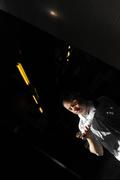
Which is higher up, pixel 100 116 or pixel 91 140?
pixel 100 116

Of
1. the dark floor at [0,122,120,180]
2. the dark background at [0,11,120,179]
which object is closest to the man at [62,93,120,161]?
the dark background at [0,11,120,179]

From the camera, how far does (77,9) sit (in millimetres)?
1230

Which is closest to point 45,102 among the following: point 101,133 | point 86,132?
point 86,132

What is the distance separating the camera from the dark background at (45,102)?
6.31 feet

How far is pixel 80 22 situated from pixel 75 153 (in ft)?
6.97

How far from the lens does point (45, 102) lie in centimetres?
264

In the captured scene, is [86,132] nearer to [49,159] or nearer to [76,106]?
[76,106]

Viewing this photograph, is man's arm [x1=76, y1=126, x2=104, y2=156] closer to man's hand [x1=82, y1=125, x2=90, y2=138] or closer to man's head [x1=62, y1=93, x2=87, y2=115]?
man's hand [x1=82, y1=125, x2=90, y2=138]

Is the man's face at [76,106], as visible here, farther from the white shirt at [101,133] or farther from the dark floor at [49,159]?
the dark floor at [49,159]

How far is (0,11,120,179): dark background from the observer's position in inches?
75.8

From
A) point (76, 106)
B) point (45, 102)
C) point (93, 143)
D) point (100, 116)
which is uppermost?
point (45, 102)

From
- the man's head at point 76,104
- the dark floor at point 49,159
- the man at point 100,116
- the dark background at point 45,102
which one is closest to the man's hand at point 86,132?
the man at point 100,116

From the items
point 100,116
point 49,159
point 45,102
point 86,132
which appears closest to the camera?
point 100,116

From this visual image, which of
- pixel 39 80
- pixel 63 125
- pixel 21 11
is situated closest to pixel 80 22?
pixel 21 11
